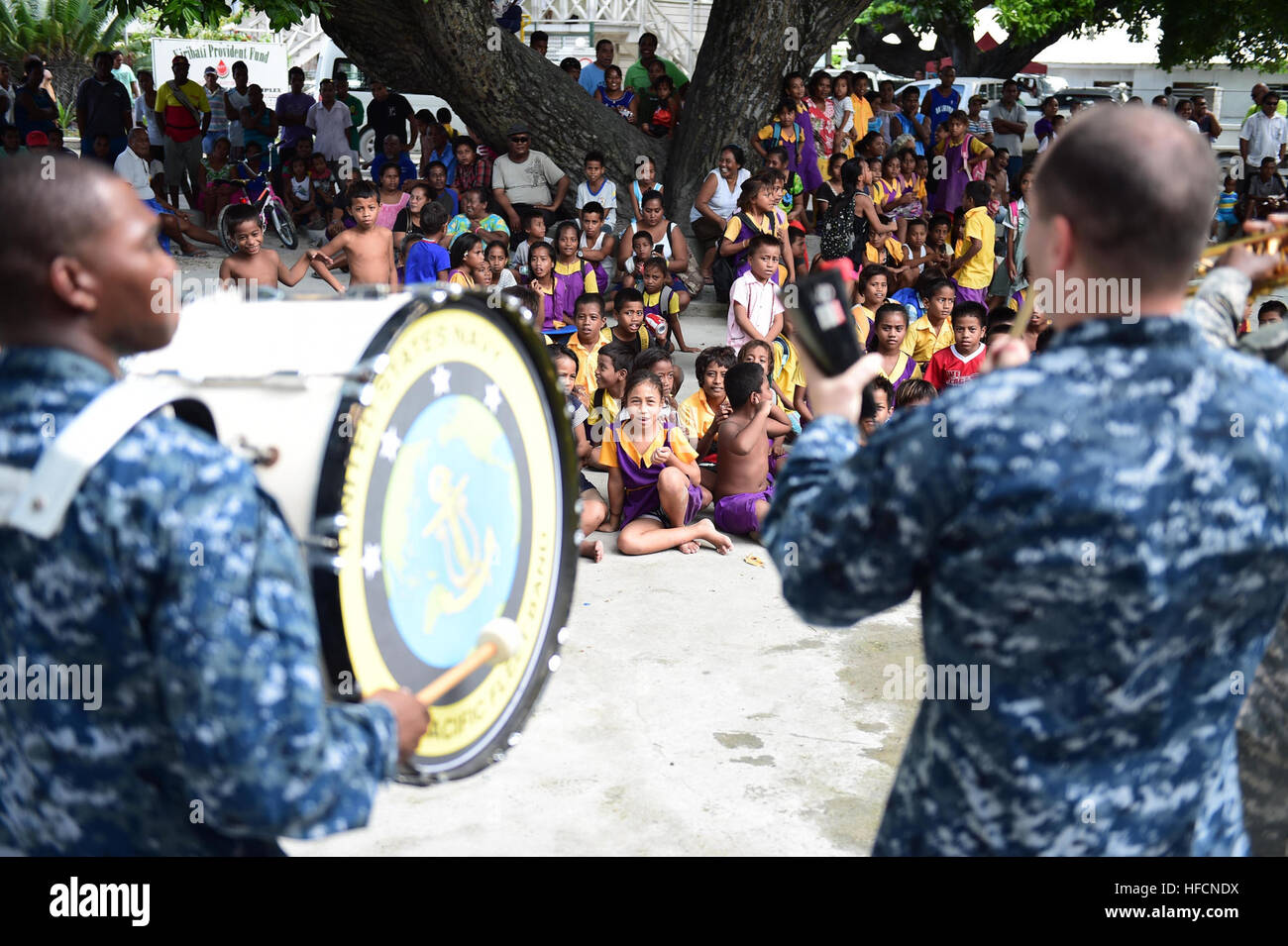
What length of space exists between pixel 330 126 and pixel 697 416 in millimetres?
7105

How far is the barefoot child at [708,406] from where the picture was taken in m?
6.51

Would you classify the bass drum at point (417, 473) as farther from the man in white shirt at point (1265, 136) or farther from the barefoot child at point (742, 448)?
the man in white shirt at point (1265, 136)

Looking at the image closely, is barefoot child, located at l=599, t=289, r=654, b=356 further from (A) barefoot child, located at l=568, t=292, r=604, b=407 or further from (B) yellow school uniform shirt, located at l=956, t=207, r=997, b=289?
(B) yellow school uniform shirt, located at l=956, t=207, r=997, b=289

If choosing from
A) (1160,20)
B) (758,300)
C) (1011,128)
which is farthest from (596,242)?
(1160,20)

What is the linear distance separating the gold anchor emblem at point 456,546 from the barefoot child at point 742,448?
13.3 feet

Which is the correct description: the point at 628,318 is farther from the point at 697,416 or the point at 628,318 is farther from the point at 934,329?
the point at 934,329

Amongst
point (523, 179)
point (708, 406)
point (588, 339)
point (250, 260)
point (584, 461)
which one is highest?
point (523, 179)

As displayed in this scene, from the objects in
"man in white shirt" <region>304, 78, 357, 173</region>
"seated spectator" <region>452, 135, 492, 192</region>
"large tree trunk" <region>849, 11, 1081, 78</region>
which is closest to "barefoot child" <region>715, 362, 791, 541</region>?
"seated spectator" <region>452, 135, 492, 192</region>

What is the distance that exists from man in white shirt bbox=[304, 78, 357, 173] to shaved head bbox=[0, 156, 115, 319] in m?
11.2

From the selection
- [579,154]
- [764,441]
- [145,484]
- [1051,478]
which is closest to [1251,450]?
[1051,478]

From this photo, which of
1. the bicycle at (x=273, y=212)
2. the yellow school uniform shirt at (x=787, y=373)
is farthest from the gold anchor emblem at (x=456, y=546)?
the bicycle at (x=273, y=212)

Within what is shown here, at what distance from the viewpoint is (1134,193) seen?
4.79 ft
